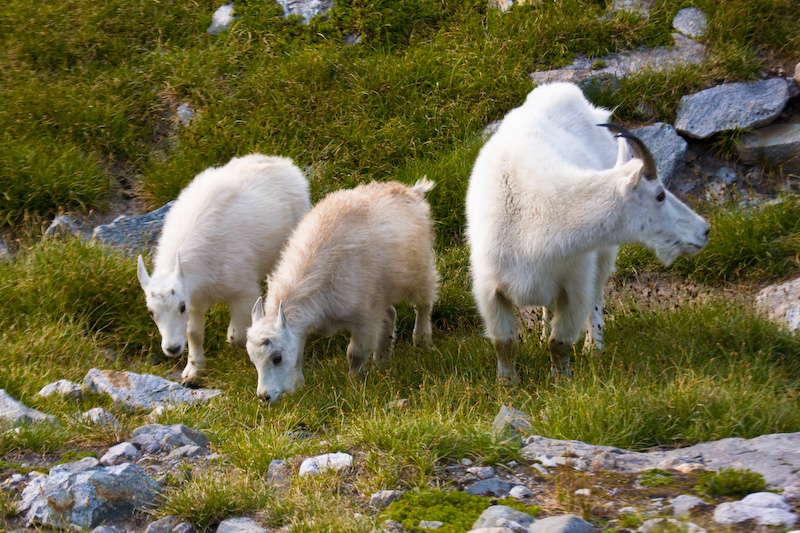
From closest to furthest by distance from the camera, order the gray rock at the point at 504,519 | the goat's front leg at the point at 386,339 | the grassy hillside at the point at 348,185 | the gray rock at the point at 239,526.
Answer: the gray rock at the point at 504,519 → the gray rock at the point at 239,526 → the grassy hillside at the point at 348,185 → the goat's front leg at the point at 386,339

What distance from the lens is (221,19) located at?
10.9 metres

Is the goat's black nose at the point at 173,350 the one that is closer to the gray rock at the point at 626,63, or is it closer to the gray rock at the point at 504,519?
the gray rock at the point at 504,519

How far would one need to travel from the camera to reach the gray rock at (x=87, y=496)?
4.12 meters

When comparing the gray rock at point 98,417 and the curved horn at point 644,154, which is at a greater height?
the curved horn at point 644,154

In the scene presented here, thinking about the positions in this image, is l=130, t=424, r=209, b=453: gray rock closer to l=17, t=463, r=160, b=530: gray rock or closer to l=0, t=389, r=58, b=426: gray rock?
l=17, t=463, r=160, b=530: gray rock

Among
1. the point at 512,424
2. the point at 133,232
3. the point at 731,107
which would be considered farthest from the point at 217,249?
the point at 731,107

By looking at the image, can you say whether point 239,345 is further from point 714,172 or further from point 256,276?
point 714,172

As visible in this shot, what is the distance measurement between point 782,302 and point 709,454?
3275 millimetres

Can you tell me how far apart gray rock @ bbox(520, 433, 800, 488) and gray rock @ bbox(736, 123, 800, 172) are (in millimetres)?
5108

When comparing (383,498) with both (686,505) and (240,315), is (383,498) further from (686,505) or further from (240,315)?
(240,315)

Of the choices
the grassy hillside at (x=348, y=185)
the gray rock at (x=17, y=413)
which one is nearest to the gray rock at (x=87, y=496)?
the grassy hillside at (x=348, y=185)

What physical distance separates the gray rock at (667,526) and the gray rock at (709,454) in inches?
24.7

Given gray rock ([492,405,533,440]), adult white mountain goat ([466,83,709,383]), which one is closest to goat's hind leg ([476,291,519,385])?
adult white mountain goat ([466,83,709,383])

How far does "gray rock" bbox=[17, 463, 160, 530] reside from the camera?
13.5 ft
